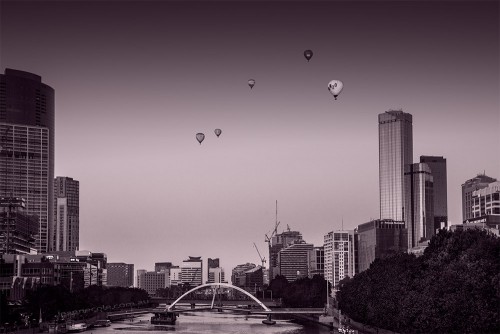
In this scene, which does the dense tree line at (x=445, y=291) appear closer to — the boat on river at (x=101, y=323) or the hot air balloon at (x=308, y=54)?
the hot air balloon at (x=308, y=54)

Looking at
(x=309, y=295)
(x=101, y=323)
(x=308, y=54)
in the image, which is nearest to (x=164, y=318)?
(x=101, y=323)

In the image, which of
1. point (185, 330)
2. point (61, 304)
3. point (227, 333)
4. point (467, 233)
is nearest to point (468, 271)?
point (467, 233)

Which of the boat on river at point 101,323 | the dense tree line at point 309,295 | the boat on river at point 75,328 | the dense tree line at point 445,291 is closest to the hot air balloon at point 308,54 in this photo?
the dense tree line at point 445,291

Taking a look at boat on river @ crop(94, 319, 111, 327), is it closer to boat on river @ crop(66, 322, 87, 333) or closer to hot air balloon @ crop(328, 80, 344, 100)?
boat on river @ crop(66, 322, 87, 333)

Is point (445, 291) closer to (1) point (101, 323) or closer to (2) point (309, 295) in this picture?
(1) point (101, 323)

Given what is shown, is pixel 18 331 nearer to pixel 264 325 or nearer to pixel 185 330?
pixel 185 330
